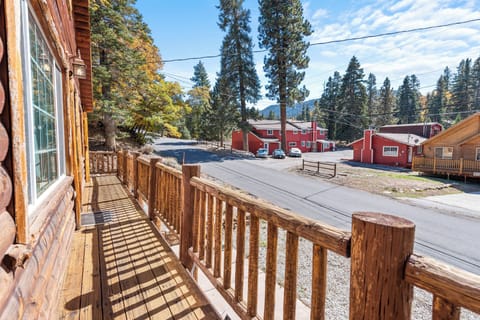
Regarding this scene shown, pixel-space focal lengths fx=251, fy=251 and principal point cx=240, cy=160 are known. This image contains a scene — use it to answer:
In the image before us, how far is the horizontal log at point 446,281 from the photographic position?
0.69m

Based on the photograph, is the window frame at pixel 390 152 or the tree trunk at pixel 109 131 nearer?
the tree trunk at pixel 109 131

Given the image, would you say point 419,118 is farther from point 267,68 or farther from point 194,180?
point 194,180

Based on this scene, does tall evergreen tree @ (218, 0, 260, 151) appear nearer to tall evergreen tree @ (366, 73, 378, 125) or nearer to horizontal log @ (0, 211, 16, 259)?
horizontal log @ (0, 211, 16, 259)

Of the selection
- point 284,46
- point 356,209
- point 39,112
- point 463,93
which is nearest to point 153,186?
point 39,112

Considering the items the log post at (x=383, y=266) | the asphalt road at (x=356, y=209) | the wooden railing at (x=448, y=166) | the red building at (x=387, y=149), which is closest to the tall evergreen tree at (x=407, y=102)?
the red building at (x=387, y=149)

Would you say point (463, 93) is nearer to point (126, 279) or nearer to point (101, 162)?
point (101, 162)

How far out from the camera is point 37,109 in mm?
1753

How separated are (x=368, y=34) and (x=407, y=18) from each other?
160cm

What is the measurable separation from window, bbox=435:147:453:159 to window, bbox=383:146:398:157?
3.62 metres

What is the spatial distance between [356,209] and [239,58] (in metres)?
19.6

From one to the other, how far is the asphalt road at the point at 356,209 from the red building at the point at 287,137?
13716 millimetres

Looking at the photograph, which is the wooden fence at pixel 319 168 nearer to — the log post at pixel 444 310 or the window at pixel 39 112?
the window at pixel 39 112

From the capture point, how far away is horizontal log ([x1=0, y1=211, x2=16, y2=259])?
0.81 meters

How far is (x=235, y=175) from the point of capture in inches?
573
